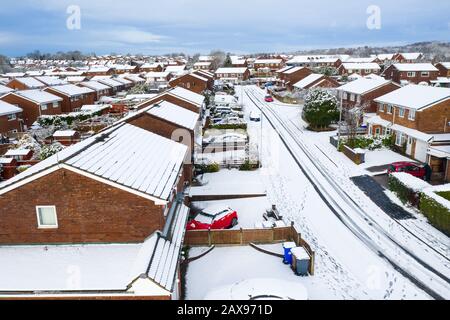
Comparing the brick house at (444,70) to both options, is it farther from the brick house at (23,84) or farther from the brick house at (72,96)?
the brick house at (23,84)

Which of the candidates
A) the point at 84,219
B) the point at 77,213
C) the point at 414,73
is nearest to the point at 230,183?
the point at 84,219

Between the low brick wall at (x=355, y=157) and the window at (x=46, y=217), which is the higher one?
the window at (x=46, y=217)

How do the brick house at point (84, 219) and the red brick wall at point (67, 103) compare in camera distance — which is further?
the red brick wall at point (67, 103)

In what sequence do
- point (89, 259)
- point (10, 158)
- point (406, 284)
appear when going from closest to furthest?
point (89, 259) → point (406, 284) → point (10, 158)

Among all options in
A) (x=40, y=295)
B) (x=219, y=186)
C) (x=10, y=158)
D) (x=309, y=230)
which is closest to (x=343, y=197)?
(x=309, y=230)

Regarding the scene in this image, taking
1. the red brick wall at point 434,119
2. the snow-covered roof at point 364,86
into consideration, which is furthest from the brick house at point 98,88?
the red brick wall at point 434,119
